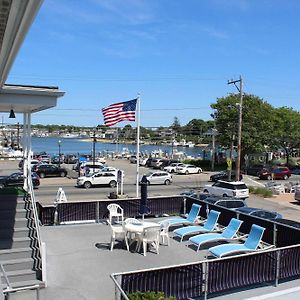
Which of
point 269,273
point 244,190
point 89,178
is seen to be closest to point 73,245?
point 269,273

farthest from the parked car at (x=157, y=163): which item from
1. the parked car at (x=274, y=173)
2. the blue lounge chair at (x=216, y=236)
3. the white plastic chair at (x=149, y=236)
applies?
the white plastic chair at (x=149, y=236)

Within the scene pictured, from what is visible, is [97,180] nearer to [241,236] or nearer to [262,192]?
[262,192]

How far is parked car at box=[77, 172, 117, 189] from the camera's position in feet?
125

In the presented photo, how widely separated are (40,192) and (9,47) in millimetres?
29372

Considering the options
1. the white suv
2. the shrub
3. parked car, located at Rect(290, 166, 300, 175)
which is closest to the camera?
the shrub

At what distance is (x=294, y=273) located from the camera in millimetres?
10922

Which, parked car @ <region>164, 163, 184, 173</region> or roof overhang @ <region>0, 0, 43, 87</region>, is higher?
roof overhang @ <region>0, 0, 43, 87</region>

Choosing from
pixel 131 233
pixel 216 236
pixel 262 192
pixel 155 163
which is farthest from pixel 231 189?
pixel 155 163

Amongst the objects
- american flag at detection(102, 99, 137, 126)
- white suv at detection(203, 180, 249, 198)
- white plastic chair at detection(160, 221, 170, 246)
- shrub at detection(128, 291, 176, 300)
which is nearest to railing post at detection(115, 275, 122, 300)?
shrub at detection(128, 291, 176, 300)

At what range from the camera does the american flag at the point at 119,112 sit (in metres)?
23.7

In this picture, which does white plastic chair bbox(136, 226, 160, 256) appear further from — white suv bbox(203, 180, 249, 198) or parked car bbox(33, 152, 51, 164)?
parked car bbox(33, 152, 51, 164)

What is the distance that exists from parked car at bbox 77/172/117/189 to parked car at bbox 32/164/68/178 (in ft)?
28.7

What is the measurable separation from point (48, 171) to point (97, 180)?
30.9 ft

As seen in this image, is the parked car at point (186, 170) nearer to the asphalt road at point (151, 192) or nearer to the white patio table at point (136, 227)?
the asphalt road at point (151, 192)
